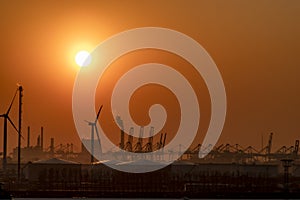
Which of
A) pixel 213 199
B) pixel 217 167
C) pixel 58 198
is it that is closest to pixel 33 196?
pixel 58 198

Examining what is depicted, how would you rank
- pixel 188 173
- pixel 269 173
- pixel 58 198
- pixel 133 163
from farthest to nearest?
pixel 269 173 → pixel 188 173 → pixel 133 163 → pixel 58 198

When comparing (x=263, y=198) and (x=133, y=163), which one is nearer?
(x=263, y=198)

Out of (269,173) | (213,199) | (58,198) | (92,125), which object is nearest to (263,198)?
(213,199)

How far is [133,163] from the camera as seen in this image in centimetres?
14788

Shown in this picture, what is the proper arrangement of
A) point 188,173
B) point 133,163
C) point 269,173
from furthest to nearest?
point 269,173, point 188,173, point 133,163

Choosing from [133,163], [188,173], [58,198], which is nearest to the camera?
[58,198]

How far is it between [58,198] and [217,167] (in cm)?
7139

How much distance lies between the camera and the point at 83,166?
531 ft

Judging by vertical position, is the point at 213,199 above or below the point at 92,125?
below

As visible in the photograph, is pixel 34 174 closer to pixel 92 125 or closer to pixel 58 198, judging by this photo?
pixel 92 125

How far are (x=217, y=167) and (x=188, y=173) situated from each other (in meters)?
27.3

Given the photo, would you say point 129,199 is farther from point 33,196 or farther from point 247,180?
point 247,180

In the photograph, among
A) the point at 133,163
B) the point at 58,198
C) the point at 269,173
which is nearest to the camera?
the point at 58,198

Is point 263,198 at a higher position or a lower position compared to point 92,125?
lower
